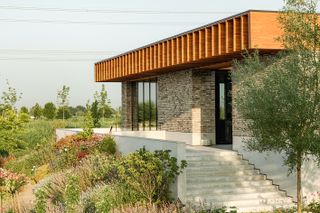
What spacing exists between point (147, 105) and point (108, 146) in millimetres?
9852

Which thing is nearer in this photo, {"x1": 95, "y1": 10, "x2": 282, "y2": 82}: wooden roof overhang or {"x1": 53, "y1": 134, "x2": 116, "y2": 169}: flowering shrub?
{"x1": 95, "y1": 10, "x2": 282, "y2": 82}: wooden roof overhang

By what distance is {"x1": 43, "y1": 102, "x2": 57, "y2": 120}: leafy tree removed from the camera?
187 feet

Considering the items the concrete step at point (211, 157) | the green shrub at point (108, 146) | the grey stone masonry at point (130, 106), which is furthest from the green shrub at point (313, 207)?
the grey stone masonry at point (130, 106)

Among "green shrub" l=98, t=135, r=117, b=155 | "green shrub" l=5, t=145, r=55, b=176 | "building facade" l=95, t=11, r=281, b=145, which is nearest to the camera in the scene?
"building facade" l=95, t=11, r=281, b=145

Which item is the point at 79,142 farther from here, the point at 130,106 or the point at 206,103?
the point at 130,106

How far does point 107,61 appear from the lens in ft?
97.1

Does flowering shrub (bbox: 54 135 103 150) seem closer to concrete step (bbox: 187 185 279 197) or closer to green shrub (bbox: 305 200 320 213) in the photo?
concrete step (bbox: 187 185 279 197)

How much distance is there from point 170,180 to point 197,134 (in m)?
7.78

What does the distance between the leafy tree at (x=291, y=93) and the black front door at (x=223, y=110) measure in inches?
415

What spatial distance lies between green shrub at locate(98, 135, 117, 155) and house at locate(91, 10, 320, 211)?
8.14 ft

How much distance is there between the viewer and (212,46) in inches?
668

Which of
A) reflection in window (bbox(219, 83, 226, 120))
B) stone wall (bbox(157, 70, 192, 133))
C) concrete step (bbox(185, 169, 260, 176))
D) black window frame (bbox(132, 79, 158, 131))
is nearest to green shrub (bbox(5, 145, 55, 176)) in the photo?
stone wall (bbox(157, 70, 192, 133))

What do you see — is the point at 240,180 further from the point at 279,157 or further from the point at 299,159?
the point at 299,159

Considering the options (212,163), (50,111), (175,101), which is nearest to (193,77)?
(175,101)
